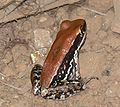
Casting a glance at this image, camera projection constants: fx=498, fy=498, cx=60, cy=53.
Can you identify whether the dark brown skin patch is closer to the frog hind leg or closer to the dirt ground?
the frog hind leg

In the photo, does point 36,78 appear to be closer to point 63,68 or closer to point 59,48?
point 63,68

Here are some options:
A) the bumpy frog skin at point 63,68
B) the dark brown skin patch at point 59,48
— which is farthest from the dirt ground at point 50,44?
the dark brown skin patch at point 59,48

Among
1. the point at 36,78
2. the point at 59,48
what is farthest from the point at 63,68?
the point at 36,78

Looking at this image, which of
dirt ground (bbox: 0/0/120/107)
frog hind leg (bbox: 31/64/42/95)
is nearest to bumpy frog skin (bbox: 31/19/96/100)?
frog hind leg (bbox: 31/64/42/95)

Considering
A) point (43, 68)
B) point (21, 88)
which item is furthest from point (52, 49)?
point (21, 88)

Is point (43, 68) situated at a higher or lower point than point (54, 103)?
higher

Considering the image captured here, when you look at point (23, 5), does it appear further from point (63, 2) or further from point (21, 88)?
point (21, 88)

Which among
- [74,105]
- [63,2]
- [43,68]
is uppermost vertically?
[63,2]
